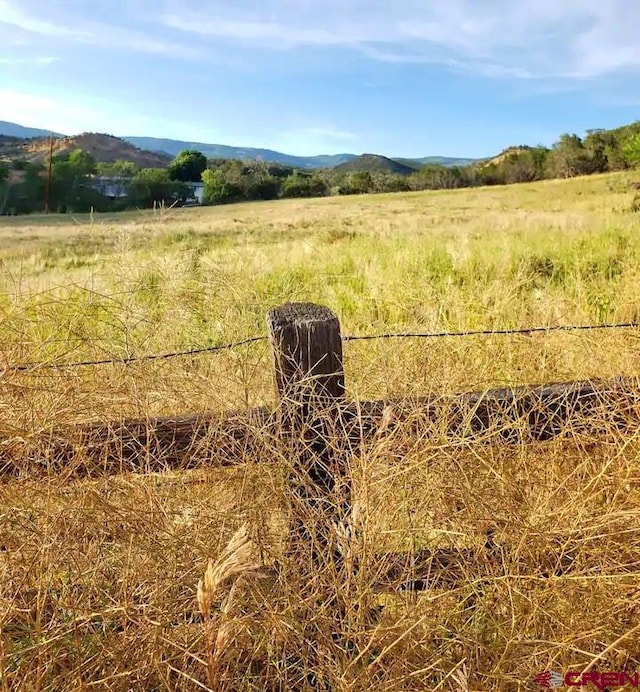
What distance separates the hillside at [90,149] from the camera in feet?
231

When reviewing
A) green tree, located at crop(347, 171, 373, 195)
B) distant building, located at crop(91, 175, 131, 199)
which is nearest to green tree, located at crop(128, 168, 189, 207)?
distant building, located at crop(91, 175, 131, 199)

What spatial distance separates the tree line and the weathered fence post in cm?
5145

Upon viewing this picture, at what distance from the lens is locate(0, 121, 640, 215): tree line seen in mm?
54719

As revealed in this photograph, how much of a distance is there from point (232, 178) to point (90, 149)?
33203mm

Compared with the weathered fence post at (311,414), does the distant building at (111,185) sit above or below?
above

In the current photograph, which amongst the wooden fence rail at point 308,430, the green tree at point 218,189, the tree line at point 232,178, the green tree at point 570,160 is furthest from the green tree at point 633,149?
the wooden fence rail at point 308,430

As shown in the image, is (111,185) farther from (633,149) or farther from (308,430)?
(308,430)

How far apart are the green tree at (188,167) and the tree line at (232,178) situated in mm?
92

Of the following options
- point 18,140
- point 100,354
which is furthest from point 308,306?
point 18,140

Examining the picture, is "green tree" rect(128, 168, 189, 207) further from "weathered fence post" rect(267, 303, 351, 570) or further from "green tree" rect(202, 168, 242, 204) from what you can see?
"weathered fence post" rect(267, 303, 351, 570)

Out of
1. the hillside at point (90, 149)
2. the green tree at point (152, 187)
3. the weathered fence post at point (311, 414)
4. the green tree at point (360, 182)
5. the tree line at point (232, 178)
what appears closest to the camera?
the weathered fence post at point (311, 414)

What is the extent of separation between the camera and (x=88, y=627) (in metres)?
1.59

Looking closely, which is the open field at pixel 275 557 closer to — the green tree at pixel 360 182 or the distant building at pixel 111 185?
the distant building at pixel 111 185

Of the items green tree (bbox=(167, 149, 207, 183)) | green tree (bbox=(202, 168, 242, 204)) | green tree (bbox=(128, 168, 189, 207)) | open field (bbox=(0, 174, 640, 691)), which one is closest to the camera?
open field (bbox=(0, 174, 640, 691))
